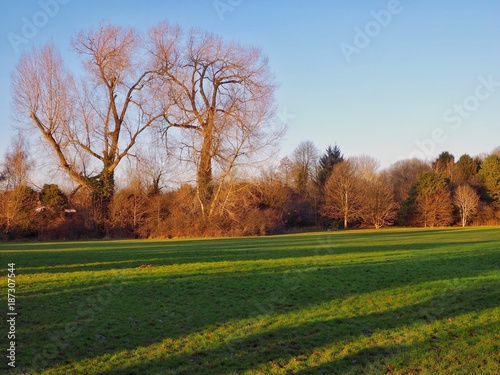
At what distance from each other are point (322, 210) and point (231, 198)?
20227 mm

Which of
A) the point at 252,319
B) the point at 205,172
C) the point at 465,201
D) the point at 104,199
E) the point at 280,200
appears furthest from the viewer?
the point at 465,201

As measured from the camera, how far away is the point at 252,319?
8.37 m

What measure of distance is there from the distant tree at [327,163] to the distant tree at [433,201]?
12567mm

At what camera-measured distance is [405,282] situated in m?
12.2

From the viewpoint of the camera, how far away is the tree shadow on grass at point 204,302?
7.04 m

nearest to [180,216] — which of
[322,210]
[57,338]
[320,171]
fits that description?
[322,210]

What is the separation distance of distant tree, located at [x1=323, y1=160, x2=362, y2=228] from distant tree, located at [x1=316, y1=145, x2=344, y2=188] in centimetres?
450

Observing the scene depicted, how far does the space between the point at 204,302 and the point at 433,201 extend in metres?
55.9

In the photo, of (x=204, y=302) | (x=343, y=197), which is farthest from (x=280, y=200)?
(x=204, y=302)

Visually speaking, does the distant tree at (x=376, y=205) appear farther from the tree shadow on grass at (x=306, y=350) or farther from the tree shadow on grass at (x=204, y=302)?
the tree shadow on grass at (x=306, y=350)

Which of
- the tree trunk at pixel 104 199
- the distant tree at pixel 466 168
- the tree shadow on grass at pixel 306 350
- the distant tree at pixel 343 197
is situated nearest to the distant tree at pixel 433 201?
the distant tree at pixel 343 197

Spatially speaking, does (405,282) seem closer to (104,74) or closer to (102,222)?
(102,222)

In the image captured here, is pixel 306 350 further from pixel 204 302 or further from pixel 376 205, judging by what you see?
pixel 376 205

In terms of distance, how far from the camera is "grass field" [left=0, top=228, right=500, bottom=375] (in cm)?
607
